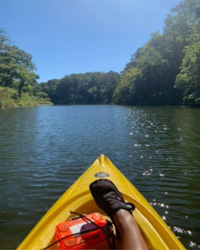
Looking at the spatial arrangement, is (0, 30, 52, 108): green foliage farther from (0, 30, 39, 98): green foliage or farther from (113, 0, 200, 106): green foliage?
(113, 0, 200, 106): green foliage

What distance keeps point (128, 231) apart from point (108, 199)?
0.54m

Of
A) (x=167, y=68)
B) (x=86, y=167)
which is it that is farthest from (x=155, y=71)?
(x=86, y=167)

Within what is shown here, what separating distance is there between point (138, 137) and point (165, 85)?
1770 inches

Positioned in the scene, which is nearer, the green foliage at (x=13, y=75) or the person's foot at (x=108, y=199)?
the person's foot at (x=108, y=199)

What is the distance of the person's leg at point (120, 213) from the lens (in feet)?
7.16

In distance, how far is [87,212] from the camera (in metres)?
3.39

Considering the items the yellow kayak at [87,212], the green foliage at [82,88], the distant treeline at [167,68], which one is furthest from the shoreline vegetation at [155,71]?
the green foliage at [82,88]

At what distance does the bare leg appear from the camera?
7.06ft

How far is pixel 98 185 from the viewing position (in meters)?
3.00

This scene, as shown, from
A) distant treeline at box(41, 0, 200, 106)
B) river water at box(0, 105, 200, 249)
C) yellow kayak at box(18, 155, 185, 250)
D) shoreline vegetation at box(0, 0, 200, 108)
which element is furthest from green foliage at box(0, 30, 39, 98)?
yellow kayak at box(18, 155, 185, 250)

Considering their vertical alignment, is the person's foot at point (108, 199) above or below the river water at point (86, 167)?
above

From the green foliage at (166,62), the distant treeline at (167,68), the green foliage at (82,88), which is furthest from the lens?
the green foliage at (82,88)

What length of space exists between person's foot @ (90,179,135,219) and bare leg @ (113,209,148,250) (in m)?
0.09

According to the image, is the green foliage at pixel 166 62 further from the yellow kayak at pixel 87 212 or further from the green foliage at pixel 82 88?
the green foliage at pixel 82 88
